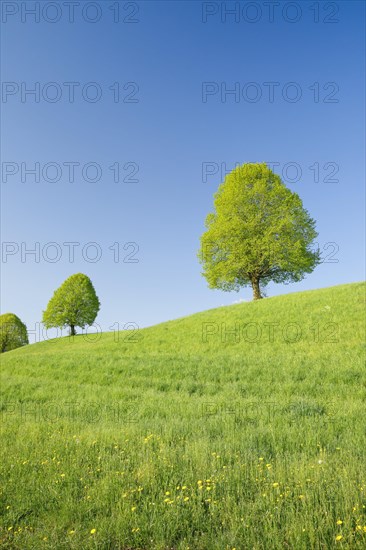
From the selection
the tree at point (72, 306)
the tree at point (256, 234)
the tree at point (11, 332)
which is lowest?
the tree at point (11, 332)

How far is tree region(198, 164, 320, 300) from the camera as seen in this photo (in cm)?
3334

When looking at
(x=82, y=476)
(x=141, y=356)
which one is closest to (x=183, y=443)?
(x=82, y=476)

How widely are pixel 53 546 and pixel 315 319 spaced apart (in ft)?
61.8

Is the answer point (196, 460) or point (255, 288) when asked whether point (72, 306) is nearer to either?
point (255, 288)

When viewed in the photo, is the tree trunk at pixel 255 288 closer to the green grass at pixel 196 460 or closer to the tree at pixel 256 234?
the tree at pixel 256 234

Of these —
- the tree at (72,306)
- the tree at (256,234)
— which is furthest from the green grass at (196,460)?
the tree at (72,306)

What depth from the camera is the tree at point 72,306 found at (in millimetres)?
56963

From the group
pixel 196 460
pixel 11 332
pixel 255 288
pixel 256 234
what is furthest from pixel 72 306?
pixel 196 460

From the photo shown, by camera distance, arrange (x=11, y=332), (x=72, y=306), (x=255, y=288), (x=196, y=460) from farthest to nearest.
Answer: (x=11, y=332)
(x=72, y=306)
(x=255, y=288)
(x=196, y=460)

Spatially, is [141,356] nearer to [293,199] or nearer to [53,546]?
[53,546]

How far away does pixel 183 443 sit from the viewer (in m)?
6.47

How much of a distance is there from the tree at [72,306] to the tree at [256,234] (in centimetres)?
2837

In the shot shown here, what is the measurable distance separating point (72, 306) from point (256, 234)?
36.1 meters

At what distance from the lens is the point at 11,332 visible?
225 feet
